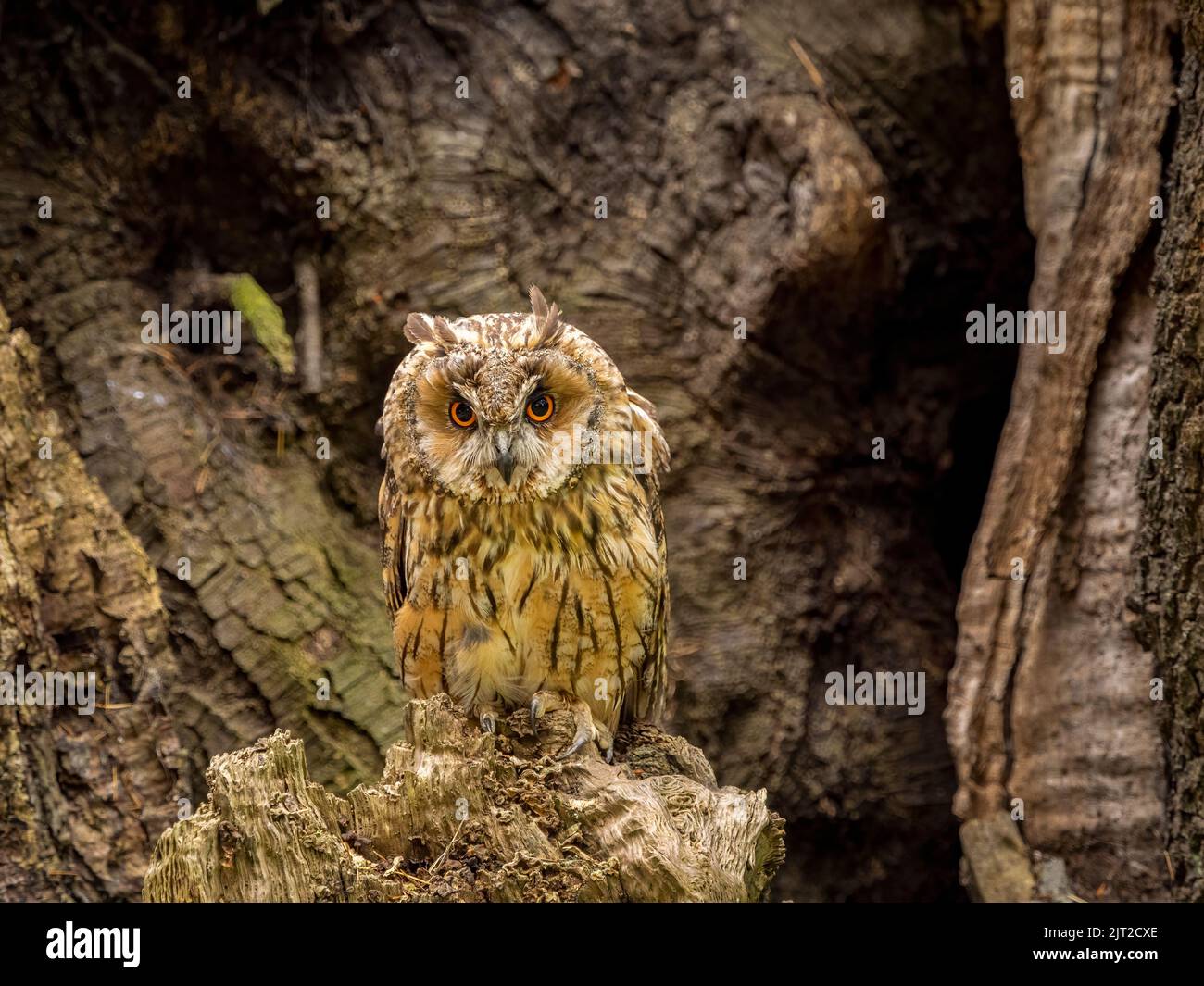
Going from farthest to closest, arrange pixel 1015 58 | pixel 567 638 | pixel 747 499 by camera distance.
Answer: pixel 747 499, pixel 1015 58, pixel 567 638

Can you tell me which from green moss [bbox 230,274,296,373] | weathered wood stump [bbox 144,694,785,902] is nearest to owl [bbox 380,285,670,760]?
weathered wood stump [bbox 144,694,785,902]

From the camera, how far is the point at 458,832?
2506 millimetres

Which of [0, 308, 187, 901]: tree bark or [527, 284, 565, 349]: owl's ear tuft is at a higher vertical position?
[527, 284, 565, 349]: owl's ear tuft

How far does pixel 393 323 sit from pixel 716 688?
172 cm

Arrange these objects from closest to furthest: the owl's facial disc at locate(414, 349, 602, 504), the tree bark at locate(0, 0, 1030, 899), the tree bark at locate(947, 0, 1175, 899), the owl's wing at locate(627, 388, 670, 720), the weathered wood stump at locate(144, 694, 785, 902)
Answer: the weathered wood stump at locate(144, 694, 785, 902) → the owl's facial disc at locate(414, 349, 602, 504) → the owl's wing at locate(627, 388, 670, 720) → the tree bark at locate(947, 0, 1175, 899) → the tree bark at locate(0, 0, 1030, 899)

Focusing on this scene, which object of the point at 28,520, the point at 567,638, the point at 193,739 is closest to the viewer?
the point at 567,638

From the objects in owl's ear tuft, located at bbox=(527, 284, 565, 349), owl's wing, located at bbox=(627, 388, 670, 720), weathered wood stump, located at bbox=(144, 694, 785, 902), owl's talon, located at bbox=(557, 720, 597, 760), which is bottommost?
weathered wood stump, located at bbox=(144, 694, 785, 902)

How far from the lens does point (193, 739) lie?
3838mm

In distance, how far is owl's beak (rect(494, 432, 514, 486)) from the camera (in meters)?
2.82

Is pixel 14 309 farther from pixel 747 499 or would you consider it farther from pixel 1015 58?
pixel 1015 58

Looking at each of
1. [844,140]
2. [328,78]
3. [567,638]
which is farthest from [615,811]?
[328,78]

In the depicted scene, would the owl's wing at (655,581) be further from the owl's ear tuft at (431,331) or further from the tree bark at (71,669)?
the tree bark at (71,669)

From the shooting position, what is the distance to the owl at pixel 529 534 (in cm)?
292

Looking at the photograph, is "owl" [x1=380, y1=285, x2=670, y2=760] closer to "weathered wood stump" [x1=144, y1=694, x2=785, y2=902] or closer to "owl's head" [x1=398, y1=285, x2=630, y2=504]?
"owl's head" [x1=398, y1=285, x2=630, y2=504]
